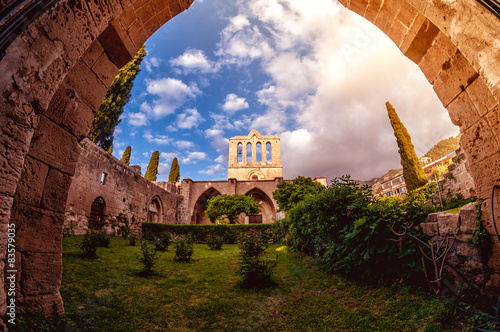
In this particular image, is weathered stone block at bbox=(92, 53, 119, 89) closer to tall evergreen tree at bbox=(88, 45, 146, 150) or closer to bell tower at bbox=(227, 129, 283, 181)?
tall evergreen tree at bbox=(88, 45, 146, 150)

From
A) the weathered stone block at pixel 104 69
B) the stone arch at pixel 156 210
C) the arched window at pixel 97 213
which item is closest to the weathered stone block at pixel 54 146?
the weathered stone block at pixel 104 69

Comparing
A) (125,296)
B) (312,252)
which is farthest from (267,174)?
(125,296)

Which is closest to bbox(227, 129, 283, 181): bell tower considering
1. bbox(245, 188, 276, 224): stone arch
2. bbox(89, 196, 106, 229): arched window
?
bbox(245, 188, 276, 224): stone arch

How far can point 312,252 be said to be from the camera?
6445mm

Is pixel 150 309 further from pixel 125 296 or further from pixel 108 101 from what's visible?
pixel 108 101

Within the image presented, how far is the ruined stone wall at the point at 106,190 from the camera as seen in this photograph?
9.51m

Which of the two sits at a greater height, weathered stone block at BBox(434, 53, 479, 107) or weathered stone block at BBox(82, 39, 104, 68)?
weathered stone block at BBox(82, 39, 104, 68)

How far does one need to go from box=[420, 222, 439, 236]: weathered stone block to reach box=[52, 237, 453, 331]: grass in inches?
37.8

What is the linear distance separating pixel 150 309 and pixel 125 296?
2.27ft

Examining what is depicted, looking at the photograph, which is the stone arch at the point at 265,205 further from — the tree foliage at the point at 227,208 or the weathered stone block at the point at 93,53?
the weathered stone block at the point at 93,53

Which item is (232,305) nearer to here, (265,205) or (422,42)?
(422,42)

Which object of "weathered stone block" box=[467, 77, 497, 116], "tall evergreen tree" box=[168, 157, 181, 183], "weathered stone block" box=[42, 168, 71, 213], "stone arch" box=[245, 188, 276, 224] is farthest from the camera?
"tall evergreen tree" box=[168, 157, 181, 183]

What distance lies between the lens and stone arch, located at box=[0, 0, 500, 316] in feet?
5.25

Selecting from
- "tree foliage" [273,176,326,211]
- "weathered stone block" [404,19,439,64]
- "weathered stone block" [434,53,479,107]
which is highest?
"tree foliage" [273,176,326,211]
